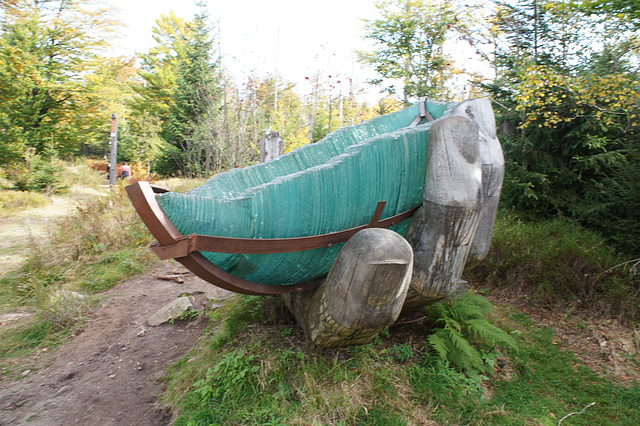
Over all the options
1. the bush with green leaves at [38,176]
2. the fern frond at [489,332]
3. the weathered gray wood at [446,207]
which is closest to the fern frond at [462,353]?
the fern frond at [489,332]

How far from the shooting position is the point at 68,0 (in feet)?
46.6

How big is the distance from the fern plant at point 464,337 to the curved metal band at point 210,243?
1.02 m

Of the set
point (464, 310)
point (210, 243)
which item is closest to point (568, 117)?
point (464, 310)

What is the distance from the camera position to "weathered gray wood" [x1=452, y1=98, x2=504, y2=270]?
2674 millimetres

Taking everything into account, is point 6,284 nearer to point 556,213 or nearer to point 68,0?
point 556,213

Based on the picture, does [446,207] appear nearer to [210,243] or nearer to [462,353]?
[462,353]

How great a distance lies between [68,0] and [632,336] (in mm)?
18663

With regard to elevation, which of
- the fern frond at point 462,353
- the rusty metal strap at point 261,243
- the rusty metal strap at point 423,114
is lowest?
the fern frond at point 462,353

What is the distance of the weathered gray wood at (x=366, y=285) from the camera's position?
188 cm

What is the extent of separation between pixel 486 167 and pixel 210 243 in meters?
1.96

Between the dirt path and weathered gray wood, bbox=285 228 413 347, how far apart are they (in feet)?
4.77

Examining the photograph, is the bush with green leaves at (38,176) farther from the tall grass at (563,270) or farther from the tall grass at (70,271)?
the tall grass at (563,270)

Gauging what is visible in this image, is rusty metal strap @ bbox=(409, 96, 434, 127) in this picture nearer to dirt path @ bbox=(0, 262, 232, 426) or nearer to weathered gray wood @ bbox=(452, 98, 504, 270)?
weathered gray wood @ bbox=(452, 98, 504, 270)

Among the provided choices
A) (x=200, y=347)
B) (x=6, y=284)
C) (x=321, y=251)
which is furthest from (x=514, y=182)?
(x=6, y=284)
